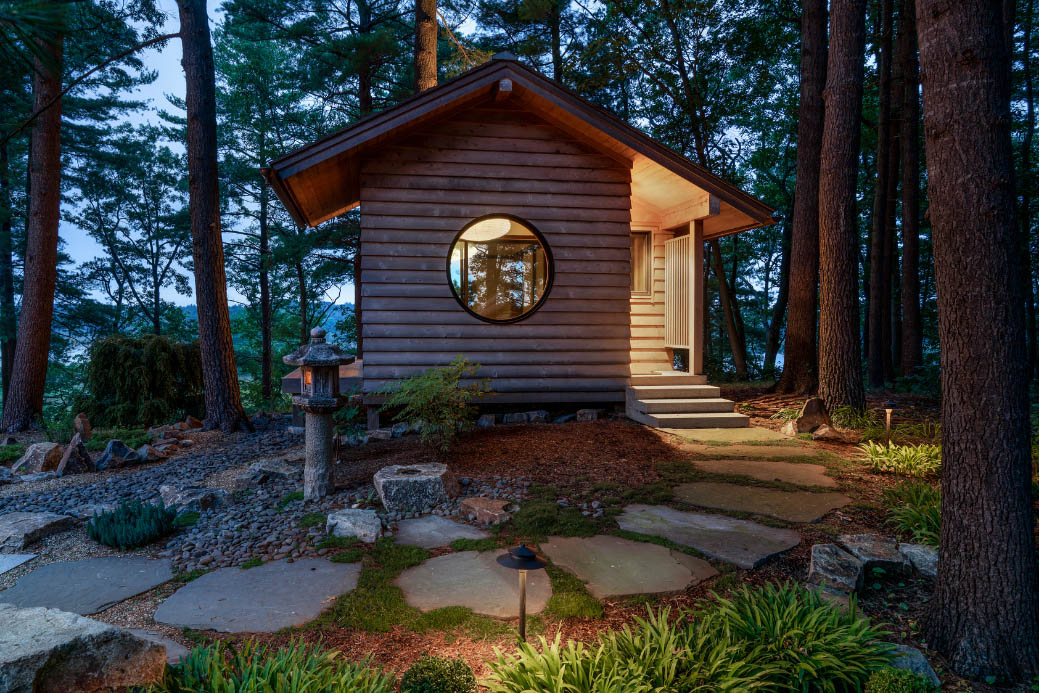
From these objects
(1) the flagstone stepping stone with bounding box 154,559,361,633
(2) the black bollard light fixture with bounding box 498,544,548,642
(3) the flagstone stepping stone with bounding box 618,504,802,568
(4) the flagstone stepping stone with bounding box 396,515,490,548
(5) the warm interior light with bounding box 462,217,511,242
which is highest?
(5) the warm interior light with bounding box 462,217,511,242

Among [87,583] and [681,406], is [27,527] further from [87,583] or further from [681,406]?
[681,406]

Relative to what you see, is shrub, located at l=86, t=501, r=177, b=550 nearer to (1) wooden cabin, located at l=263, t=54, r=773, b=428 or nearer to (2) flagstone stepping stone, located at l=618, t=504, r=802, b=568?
(2) flagstone stepping stone, located at l=618, t=504, r=802, b=568

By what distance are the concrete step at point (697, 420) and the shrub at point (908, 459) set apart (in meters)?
1.84

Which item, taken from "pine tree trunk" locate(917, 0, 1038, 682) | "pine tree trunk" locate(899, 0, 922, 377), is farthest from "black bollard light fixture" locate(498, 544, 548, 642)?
"pine tree trunk" locate(899, 0, 922, 377)

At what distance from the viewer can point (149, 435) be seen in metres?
8.16

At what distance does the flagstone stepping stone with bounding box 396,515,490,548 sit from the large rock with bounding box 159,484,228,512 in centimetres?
167

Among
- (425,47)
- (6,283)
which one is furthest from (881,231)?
(6,283)

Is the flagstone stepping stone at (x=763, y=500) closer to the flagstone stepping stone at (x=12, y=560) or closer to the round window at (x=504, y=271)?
the flagstone stepping stone at (x=12, y=560)

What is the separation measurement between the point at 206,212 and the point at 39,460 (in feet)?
12.7

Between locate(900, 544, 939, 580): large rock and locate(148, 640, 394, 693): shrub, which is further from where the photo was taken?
locate(900, 544, 939, 580): large rock

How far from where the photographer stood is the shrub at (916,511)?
3621mm

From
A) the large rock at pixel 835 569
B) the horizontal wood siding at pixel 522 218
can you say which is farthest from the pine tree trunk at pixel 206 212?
the large rock at pixel 835 569

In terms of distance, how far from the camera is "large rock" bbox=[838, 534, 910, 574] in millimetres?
3219

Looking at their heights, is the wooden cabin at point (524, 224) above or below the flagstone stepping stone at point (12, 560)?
above
